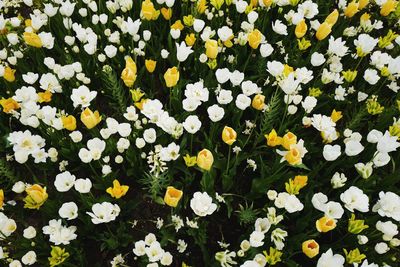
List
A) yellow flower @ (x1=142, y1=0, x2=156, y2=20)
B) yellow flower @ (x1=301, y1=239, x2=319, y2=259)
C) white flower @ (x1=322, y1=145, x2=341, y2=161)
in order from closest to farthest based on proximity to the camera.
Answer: yellow flower @ (x1=301, y1=239, x2=319, y2=259) → white flower @ (x1=322, y1=145, x2=341, y2=161) → yellow flower @ (x1=142, y1=0, x2=156, y2=20)

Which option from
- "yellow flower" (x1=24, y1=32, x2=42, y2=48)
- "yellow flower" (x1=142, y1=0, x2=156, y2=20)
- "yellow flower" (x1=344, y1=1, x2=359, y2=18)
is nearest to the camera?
"yellow flower" (x1=24, y1=32, x2=42, y2=48)

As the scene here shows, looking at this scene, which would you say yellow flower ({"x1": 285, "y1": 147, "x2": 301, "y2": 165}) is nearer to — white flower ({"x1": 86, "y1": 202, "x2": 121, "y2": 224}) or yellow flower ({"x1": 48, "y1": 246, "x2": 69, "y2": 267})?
white flower ({"x1": 86, "y1": 202, "x2": 121, "y2": 224})

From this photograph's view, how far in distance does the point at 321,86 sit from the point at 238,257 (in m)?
1.52

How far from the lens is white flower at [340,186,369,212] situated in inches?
84.8

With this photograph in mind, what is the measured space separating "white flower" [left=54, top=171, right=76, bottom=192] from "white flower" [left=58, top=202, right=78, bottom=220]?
0.32 feet

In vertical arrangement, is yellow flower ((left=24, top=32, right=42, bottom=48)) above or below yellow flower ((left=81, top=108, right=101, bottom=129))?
above

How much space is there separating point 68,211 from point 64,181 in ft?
0.61

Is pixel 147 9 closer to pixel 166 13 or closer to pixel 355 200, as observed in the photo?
pixel 166 13

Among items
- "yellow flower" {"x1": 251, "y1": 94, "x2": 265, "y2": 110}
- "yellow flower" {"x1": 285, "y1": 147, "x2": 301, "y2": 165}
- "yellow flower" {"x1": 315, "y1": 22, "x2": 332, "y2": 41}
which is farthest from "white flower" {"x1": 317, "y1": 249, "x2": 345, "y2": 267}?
"yellow flower" {"x1": 315, "y1": 22, "x2": 332, "y2": 41}

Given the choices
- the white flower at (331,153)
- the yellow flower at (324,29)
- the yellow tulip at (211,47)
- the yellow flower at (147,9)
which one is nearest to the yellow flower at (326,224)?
the white flower at (331,153)

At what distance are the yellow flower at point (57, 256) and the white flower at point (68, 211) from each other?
193 millimetres

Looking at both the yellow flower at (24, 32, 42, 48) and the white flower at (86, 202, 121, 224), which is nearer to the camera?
the white flower at (86, 202, 121, 224)

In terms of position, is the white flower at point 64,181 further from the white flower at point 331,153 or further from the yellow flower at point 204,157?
the white flower at point 331,153

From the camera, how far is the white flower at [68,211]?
89.4 inches
